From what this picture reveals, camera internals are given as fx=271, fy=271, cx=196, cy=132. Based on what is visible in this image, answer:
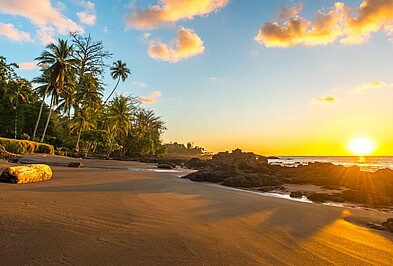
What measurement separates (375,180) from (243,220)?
40.5 feet

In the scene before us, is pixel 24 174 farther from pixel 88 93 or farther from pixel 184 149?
pixel 184 149

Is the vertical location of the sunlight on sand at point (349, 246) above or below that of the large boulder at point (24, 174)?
below

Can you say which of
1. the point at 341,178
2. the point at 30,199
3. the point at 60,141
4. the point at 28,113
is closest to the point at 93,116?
the point at 60,141

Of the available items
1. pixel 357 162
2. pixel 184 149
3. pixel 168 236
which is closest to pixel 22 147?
pixel 168 236

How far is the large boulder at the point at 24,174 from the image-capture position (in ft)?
24.3

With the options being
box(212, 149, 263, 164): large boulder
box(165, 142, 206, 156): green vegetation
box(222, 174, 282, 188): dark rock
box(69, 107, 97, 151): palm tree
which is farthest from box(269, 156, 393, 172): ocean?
box(165, 142, 206, 156): green vegetation


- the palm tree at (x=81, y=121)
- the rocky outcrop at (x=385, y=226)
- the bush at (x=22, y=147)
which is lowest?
the rocky outcrop at (x=385, y=226)

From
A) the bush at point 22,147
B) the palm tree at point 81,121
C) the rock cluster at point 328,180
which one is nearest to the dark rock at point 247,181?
the rock cluster at point 328,180

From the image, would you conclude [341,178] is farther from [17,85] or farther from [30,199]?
[17,85]

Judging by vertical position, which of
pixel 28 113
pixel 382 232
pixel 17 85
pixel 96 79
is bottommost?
pixel 382 232

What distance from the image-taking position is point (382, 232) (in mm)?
4832

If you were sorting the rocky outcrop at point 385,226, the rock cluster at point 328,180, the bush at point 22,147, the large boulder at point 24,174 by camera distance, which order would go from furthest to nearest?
1. the bush at point 22,147
2. the rock cluster at point 328,180
3. the large boulder at point 24,174
4. the rocky outcrop at point 385,226

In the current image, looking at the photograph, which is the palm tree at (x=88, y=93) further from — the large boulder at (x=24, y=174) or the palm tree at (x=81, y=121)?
the large boulder at (x=24, y=174)

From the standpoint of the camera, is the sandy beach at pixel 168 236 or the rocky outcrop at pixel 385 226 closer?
the sandy beach at pixel 168 236
